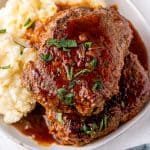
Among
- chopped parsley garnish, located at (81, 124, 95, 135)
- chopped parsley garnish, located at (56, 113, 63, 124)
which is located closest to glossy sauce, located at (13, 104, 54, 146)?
chopped parsley garnish, located at (56, 113, 63, 124)

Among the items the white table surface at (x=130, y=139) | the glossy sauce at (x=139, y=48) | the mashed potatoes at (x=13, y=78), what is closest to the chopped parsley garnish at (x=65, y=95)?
the mashed potatoes at (x=13, y=78)

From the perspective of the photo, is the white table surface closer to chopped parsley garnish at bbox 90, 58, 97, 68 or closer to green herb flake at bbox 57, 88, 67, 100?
green herb flake at bbox 57, 88, 67, 100

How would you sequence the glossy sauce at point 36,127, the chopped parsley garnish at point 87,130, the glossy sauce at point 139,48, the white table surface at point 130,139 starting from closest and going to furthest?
1. the chopped parsley garnish at point 87,130
2. the glossy sauce at point 36,127
3. the white table surface at point 130,139
4. the glossy sauce at point 139,48

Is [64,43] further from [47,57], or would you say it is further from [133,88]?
[133,88]

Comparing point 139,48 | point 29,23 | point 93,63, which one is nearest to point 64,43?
point 93,63

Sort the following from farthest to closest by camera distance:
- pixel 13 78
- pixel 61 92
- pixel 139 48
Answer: pixel 139 48 < pixel 13 78 < pixel 61 92

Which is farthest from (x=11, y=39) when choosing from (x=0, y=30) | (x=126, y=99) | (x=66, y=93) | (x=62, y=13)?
(x=126, y=99)

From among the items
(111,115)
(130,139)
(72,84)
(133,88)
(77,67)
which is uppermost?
(77,67)

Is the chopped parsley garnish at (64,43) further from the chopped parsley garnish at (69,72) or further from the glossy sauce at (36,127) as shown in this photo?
the glossy sauce at (36,127)
